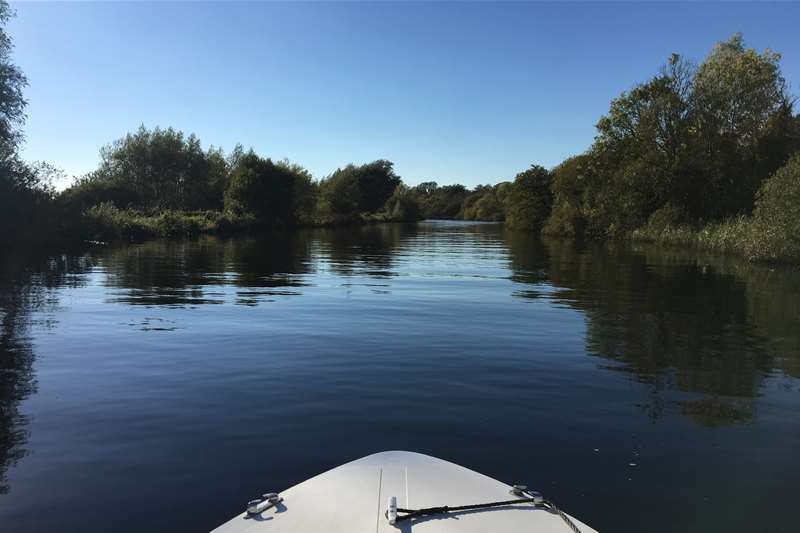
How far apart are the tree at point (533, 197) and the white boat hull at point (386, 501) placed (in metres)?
82.4

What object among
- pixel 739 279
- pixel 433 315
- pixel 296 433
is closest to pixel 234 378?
pixel 296 433

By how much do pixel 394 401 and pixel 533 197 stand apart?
79.5 m

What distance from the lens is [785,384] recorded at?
9641mm

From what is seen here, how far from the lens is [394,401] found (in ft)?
27.5

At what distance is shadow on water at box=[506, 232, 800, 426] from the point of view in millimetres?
9305

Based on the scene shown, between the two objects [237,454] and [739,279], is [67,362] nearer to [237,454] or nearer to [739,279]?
[237,454]

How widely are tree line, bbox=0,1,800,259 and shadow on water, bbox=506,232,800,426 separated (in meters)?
9.60

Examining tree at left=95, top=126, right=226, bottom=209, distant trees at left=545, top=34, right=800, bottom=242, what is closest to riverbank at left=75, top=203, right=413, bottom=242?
tree at left=95, top=126, right=226, bottom=209

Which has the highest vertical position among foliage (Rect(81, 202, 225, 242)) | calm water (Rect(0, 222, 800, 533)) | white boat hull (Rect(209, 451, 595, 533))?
foliage (Rect(81, 202, 225, 242))

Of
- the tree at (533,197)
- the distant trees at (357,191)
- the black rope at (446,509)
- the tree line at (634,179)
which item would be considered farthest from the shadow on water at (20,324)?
the distant trees at (357,191)

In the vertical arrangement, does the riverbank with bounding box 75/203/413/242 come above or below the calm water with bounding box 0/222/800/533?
above

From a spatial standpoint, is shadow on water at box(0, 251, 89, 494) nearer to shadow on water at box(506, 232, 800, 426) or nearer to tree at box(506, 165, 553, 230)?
shadow on water at box(506, 232, 800, 426)

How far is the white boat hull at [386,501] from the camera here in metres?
3.81

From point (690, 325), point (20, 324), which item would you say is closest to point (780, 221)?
point (690, 325)
